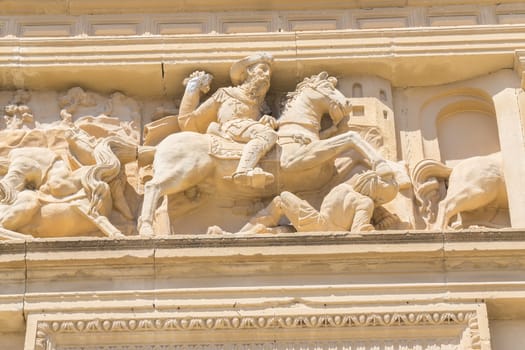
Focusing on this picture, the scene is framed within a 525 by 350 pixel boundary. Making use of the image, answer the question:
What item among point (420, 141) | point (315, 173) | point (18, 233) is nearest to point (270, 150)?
point (315, 173)

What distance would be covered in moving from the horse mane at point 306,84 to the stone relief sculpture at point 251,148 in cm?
3

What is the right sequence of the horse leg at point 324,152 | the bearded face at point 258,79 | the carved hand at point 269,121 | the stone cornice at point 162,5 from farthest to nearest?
the stone cornice at point 162,5 < the bearded face at point 258,79 < the carved hand at point 269,121 < the horse leg at point 324,152

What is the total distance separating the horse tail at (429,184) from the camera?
1065 centimetres

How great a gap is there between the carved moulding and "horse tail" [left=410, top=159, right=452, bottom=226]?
1066 mm

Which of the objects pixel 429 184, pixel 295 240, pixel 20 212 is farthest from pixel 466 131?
pixel 20 212

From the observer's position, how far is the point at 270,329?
31.9 feet

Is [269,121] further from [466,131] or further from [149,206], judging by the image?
[466,131]

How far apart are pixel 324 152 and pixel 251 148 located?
493 mm

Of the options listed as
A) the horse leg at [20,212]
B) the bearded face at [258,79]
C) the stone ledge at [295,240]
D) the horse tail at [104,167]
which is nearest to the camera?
the stone ledge at [295,240]

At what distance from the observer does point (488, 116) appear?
443 inches

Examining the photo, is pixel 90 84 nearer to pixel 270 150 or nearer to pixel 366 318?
pixel 270 150

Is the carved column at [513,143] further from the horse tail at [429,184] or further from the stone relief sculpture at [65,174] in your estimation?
the stone relief sculpture at [65,174]

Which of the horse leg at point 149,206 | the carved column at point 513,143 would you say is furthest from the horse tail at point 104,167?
the carved column at point 513,143

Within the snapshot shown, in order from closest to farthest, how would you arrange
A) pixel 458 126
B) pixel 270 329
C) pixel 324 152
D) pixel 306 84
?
pixel 270 329 < pixel 324 152 < pixel 306 84 < pixel 458 126
